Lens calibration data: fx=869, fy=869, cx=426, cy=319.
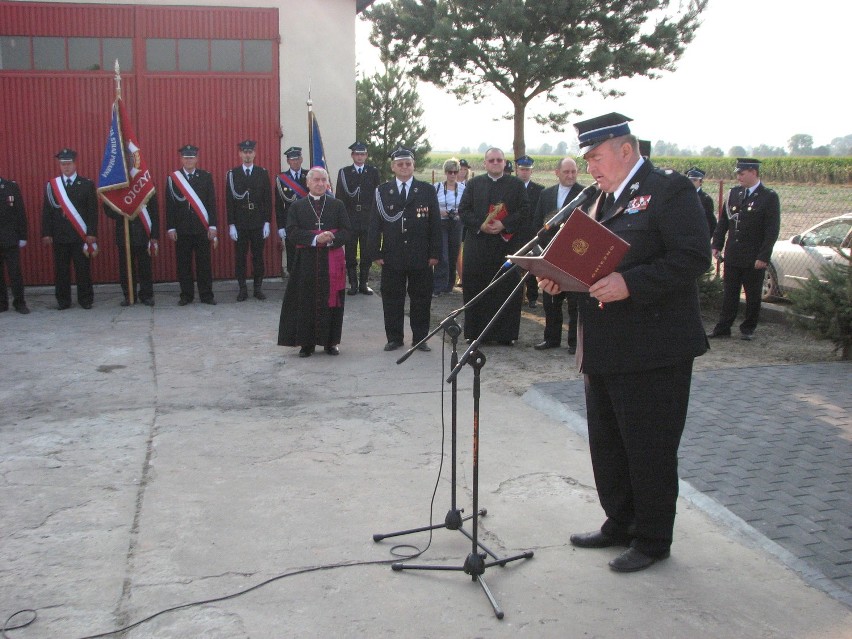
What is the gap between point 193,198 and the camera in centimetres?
1165

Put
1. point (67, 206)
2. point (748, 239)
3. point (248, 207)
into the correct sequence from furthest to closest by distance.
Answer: point (248, 207) → point (67, 206) → point (748, 239)

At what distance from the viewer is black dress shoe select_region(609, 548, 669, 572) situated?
393 cm

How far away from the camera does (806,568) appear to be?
393cm

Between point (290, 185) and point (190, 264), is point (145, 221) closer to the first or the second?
→ point (190, 264)

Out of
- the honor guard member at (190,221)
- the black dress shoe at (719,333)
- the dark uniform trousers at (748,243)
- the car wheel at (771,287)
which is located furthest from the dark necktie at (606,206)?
the car wheel at (771,287)

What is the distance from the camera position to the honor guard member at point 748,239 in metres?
9.10

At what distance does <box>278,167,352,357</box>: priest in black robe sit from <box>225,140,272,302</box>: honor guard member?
11.9ft

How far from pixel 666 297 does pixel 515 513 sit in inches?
59.4

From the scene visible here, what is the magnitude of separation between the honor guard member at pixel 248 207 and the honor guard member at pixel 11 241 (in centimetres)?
264

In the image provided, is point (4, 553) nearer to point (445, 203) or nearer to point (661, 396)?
point (661, 396)

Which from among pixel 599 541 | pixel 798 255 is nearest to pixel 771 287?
pixel 798 255

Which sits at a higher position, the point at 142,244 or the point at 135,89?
the point at 135,89

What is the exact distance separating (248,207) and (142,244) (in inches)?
58.9

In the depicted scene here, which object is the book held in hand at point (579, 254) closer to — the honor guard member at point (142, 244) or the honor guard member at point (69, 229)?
the honor guard member at point (142, 244)
